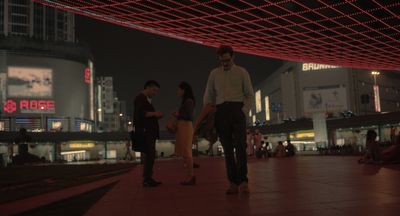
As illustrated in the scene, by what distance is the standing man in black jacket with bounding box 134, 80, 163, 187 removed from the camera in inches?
279

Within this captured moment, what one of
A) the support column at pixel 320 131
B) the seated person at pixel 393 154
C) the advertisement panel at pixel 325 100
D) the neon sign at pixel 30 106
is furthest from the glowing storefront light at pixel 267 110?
the seated person at pixel 393 154

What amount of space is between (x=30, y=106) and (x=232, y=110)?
95.2 m

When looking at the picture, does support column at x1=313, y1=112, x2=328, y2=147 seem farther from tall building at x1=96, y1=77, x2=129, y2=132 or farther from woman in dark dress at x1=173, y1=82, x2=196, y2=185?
tall building at x1=96, y1=77, x2=129, y2=132

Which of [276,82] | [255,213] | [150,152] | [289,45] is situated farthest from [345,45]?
[276,82]

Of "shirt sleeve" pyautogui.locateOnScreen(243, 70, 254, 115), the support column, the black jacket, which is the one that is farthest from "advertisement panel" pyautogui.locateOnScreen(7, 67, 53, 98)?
"shirt sleeve" pyautogui.locateOnScreen(243, 70, 254, 115)

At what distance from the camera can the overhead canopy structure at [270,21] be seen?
1246 inches

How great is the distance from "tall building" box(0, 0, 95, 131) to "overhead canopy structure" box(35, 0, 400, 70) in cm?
6112

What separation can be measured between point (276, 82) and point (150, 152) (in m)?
104

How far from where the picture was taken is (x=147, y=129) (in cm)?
718

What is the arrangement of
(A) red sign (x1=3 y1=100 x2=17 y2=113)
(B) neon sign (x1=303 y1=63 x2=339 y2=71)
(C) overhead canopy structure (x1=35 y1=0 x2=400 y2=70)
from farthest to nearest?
(A) red sign (x1=3 y1=100 x2=17 y2=113) < (B) neon sign (x1=303 y1=63 x2=339 y2=71) < (C) overhead canopy structure (x1=35 y1=0 x2=400 y2=70)

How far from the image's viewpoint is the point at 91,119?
10956 cm

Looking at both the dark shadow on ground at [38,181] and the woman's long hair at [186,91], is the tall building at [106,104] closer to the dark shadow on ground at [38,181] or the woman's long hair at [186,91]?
the dark shadow on ground at [38,181]

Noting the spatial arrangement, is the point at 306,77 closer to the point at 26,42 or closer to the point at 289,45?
the point at 289,45

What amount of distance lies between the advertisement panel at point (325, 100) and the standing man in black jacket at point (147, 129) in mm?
78859
